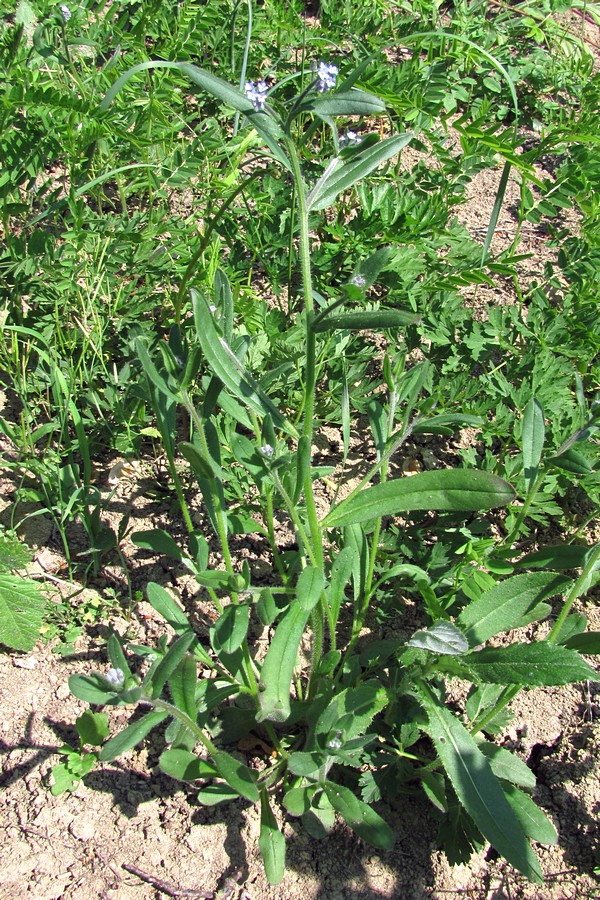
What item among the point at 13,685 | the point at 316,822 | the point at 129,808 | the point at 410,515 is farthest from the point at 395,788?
the point at 13,685

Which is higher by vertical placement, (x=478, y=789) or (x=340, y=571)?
(x=340, y=571)

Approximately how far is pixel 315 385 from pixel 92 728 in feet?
4.48

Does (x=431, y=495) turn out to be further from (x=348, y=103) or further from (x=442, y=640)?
(x=348, y=103)

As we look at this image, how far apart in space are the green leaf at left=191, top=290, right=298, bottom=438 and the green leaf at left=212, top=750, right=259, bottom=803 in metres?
0.74

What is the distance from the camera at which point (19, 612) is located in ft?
7.56

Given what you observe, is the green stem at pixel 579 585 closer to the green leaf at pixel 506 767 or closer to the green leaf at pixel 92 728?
the green leaf at pixel 506 767

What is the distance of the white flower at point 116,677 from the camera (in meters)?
1.71

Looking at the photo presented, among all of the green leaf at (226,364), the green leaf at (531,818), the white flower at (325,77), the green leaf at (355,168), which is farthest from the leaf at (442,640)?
the white flower at (325,77)

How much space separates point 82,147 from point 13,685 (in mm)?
1751

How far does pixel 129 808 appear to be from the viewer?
218 cm

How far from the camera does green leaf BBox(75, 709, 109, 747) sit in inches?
80.2

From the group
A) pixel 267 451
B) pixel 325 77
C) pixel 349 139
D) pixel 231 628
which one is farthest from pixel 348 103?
pixel 231 628

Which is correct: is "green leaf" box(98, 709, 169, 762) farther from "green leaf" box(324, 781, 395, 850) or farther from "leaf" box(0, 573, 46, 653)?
"leaf" box(0, 573, 46, 653)

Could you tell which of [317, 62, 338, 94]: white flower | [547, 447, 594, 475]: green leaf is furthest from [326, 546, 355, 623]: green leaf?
[317, 62, 338, 94]: white flower
